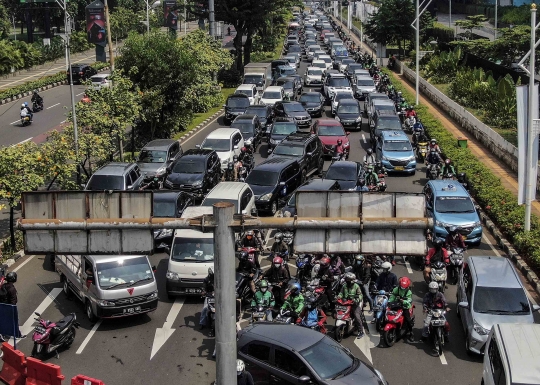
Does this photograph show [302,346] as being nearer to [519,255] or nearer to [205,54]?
[519,255]

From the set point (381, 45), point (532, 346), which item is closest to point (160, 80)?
point (532, 346)

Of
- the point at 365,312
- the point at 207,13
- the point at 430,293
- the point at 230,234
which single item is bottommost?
the point at 365,312

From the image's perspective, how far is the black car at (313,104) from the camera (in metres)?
42.4

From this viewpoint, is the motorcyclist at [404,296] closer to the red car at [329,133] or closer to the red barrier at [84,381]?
the red barrier at [84,381]

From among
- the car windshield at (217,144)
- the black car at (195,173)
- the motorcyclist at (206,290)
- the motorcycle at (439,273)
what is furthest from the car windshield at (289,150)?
the motorcyclist at (206,290)

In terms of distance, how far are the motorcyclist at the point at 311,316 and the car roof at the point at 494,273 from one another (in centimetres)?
333

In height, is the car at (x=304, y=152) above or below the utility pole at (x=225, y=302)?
below

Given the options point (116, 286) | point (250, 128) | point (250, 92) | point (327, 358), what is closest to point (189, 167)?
point (250, 128)

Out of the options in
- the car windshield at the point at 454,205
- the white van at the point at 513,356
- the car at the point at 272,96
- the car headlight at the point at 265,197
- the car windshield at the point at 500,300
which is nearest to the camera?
the white van at the point at 513,356

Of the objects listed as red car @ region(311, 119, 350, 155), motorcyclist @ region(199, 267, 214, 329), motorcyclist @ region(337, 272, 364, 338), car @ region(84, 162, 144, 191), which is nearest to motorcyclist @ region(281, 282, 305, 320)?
motorcyclist @ region(337, 272, 364, 338)

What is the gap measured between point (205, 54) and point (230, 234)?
38459 mm

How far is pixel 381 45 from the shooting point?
Result: 6888 centimetres

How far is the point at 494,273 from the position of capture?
16.1 meters

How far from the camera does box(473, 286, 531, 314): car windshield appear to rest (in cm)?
1531
